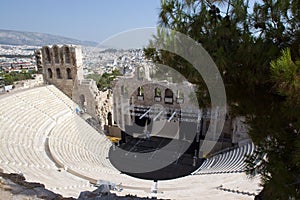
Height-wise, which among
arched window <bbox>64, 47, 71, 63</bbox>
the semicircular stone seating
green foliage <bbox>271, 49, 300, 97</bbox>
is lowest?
the semicircular stone seating

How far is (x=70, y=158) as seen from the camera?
8.95 metres

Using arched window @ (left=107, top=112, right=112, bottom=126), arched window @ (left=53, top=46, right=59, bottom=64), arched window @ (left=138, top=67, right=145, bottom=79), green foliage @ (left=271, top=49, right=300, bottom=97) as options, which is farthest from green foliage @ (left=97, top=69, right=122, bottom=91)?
green foliage @ (left=271, top=49, right=300, bottom=97)

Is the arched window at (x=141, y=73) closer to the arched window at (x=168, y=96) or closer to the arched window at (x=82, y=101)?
the arched window at (x=168, y=96)

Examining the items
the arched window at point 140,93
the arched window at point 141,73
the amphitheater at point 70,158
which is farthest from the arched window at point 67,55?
the arched window at point 140,93

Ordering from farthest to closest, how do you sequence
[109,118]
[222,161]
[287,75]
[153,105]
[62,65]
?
1. [109,118]
2. [153,105]
3. [62,65]
4. [222,161]
5. [287,75]

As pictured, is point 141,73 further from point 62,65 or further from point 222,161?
point 222,161

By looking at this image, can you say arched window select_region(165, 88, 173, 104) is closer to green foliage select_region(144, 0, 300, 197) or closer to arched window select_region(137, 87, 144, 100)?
arched window select_region(137, 87, 144, 100)

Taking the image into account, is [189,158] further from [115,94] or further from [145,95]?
[115,94]

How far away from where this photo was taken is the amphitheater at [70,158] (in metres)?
5.99

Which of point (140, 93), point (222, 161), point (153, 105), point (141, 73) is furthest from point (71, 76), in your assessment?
point (222, 161)

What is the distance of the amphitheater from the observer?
19.7 ft

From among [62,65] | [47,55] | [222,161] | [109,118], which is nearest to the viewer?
[222,161]

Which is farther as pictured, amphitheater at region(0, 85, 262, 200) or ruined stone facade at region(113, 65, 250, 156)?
ruined stone facade at region(113, 65, 250, 156)

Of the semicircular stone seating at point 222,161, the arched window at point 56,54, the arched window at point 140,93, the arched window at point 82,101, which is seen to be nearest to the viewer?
the semicircular stone seating at point 222,161
